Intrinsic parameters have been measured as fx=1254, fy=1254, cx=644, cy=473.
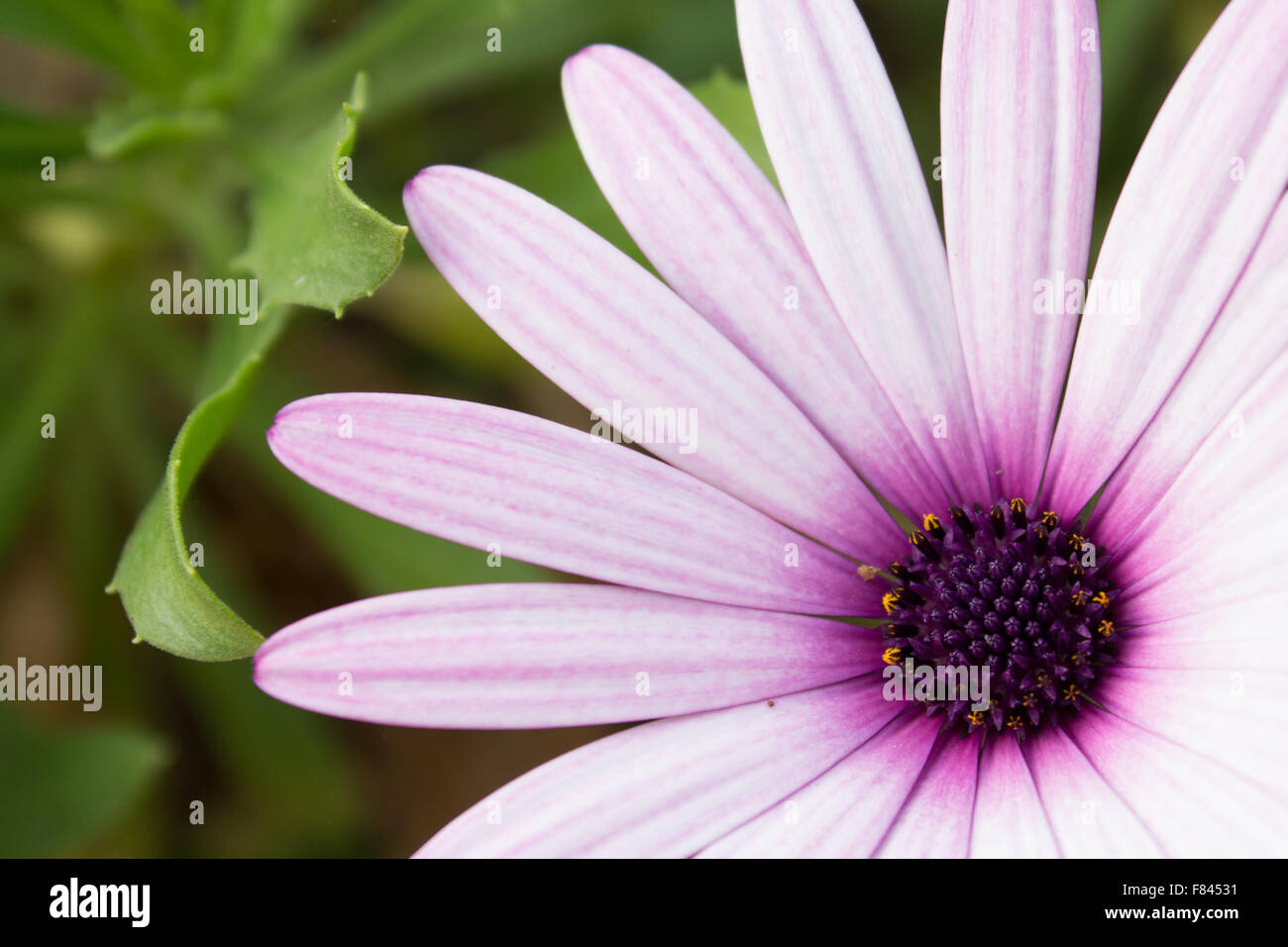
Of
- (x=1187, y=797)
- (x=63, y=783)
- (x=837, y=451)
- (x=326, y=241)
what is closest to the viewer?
(x=1187, y=797)

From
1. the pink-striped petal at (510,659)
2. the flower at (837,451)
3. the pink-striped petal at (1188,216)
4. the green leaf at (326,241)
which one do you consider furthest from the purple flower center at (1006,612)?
the green leaf at (326,241)

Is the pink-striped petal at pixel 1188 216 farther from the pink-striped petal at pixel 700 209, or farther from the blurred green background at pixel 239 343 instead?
the blurred green background at pixel 239 343

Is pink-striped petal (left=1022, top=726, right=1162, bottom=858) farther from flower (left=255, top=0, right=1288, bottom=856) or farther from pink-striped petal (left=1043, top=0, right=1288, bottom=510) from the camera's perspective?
pink-striped petal (left=1043, top=0, right=1288, bottom=510)

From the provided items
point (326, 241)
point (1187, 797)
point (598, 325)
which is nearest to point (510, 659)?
point (598, 325)

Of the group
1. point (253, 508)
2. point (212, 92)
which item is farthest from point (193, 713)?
point (212, 92)

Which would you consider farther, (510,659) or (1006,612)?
(1006,612)

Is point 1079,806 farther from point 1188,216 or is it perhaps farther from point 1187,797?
point 1188,216
